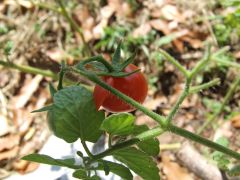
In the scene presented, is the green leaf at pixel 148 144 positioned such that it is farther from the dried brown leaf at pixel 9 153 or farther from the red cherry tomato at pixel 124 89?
the dried brown leaf at pixel 9 153

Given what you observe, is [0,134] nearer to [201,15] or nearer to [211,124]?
[211,124]

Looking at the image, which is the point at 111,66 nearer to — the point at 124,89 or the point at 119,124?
the point at 124,89

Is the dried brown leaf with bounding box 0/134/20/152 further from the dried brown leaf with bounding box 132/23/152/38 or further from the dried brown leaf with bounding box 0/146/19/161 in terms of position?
the dried brown leaf with bounding box 132/23/152/38

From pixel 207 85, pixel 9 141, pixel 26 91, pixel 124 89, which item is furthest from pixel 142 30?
pixel 207 85

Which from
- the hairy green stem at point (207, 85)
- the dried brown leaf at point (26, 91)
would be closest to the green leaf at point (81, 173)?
the hairy green stem at point (207, 85)

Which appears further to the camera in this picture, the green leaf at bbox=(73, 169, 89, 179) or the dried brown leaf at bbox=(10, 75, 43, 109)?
the dried brown leaf at bbox=(10, 75, 43, 109)

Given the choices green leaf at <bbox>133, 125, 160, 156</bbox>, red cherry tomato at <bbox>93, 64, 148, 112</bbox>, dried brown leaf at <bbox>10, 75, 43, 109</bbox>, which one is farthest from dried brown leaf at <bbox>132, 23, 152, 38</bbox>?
green leaf at <bbox>133, 125, 160, 156</bbox>
